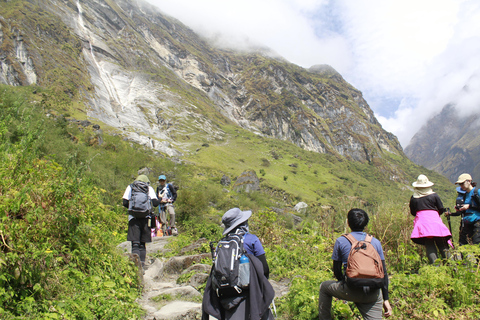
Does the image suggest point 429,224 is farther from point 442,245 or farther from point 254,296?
point 254,296

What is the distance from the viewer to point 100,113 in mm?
50156

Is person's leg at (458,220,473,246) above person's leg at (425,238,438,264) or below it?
above

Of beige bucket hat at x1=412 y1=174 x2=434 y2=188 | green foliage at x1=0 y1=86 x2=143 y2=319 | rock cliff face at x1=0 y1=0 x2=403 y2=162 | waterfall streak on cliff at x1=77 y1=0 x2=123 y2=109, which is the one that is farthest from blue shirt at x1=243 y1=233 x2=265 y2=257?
waterfall streak on cliff at x1=77 y1=0 x2=123 y2=109

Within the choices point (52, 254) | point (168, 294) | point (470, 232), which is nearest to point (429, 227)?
point (470, 232)

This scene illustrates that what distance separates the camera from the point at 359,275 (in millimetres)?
2477

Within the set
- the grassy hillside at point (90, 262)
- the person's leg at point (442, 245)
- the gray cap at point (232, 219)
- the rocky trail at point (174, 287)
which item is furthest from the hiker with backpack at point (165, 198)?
the person's leg at point (442, 245)

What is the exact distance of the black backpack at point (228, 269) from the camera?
2316 millimetres

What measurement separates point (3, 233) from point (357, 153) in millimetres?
155251

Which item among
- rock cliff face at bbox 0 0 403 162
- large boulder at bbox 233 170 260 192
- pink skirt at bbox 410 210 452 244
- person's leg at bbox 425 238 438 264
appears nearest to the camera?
pink skirt at bbox 410 210 452 244

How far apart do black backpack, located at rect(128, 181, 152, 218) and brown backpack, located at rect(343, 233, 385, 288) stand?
3.78 meters

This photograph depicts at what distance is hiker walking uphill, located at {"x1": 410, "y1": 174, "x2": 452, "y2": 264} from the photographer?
12.9 ft

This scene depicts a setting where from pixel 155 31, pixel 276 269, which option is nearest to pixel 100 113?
pixel 276 269

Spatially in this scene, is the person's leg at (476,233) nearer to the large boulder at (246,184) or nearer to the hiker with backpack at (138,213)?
the hiker with backpack at (138,213)

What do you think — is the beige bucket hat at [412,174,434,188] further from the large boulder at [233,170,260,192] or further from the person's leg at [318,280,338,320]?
the large boulder at [233,170,260,192]
